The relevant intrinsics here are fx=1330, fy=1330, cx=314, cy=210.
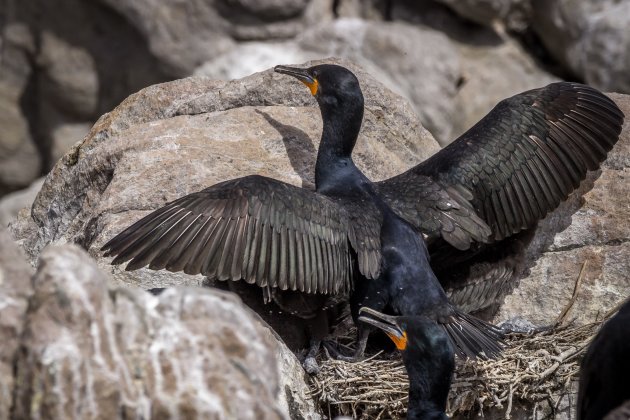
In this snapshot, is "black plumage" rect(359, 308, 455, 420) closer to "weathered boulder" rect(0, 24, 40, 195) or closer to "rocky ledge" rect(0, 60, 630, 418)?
"rocky ledge" rect(0, 60, 630, 418)

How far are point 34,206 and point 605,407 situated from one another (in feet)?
13.7

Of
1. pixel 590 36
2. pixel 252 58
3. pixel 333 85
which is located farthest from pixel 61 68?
pixel 333 85

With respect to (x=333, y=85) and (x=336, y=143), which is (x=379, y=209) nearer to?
(x=336, y=143)

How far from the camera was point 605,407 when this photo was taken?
4.93 meters

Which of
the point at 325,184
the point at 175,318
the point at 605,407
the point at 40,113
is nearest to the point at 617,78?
the point at 40,113

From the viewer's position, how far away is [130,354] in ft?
13.2

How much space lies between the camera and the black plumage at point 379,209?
6.25 metres

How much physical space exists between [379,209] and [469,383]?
1.04 metres

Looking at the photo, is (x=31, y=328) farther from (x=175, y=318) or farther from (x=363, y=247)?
(x=363, y=247)

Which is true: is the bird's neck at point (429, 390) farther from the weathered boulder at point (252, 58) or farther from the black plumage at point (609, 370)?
the weathered boulder at point (252, 58)

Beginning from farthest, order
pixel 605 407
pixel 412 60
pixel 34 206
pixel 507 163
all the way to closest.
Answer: pixel 412 60 → pixel 34 206 → pixel 507 163 → pixel 605 407

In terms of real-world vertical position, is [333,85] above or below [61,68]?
below

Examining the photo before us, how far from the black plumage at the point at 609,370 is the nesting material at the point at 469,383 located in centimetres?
123

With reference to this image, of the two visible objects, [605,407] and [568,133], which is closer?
[605,407]
